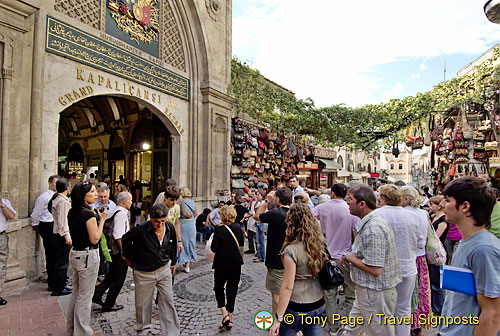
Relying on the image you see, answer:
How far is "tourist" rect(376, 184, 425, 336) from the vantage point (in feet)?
9.23

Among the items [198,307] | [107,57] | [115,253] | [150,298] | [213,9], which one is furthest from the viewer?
[213,9]

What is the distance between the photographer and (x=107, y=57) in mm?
6742

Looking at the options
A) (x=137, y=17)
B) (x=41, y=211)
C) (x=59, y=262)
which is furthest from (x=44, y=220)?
(x=137, y=17)

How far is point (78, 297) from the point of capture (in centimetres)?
315

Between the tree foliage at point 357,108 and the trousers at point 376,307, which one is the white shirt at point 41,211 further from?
the tree foliage at point 357,108

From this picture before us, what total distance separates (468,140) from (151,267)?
13432 mm

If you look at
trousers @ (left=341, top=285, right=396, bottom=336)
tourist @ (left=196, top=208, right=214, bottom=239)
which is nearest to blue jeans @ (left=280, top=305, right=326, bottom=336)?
trousers @ (left=341, top=285, right=396, bottom=336)

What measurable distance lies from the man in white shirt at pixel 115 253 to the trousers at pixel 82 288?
2.27 ft

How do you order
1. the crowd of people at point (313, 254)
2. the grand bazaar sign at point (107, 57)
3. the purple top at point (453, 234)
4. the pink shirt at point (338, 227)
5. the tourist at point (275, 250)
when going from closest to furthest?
the crowd of people at point (313, 254) < the tourist at point (275, 250) < the pink shirt at point (338, 227) < the purple top at point (453, 234) < the grand bazaar sign at point (107, 57)

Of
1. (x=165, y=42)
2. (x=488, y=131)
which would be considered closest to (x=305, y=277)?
(x=165, y=42)

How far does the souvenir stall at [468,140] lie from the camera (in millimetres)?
10789

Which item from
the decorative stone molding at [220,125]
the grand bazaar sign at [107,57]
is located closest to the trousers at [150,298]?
the grand bazaar sign at [107,57]

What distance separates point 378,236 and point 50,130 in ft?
20.4

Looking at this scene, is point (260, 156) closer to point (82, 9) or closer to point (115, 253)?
point (82, 9)
